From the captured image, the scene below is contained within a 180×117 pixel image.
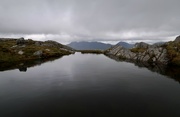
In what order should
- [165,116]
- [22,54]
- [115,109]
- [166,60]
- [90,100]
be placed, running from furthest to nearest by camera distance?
[22,54] → [166,60] → [90,100] → [115,109] → [165,116]

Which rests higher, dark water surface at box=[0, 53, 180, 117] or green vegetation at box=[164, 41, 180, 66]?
green vegetation at box=[164, 41, 180, 66]

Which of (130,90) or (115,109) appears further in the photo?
(130,90)

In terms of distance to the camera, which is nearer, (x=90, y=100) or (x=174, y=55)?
(x=90, y=100)

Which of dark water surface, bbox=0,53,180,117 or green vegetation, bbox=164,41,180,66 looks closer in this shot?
dark water surface, bbox=0,53,180,117

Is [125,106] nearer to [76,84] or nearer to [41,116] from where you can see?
[41,116]

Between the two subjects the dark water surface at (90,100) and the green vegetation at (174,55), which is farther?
the green vegetation at (174,55)

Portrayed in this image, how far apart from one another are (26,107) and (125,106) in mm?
28136

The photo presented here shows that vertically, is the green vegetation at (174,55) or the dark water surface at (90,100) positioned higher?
the green vegetation at (174,55)

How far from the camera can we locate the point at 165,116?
37.8 metres

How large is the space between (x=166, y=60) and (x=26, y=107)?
119723mm

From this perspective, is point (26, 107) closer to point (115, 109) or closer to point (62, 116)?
point (62, 116)

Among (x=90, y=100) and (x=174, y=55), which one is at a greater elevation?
(x=174, y=55)

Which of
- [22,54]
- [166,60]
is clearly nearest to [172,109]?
[166,60]

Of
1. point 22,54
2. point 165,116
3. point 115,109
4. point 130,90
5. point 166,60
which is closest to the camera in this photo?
point 165,116
